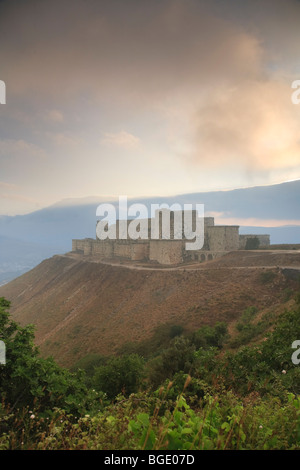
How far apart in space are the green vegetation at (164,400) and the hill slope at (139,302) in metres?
7.96

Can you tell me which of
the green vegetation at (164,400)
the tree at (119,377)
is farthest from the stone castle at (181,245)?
the tree at (119,377)

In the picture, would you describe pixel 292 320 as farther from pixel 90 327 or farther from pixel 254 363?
pixel 90 327

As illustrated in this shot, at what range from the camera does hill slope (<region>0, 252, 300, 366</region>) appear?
1005 inches

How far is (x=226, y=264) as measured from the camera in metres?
35.5

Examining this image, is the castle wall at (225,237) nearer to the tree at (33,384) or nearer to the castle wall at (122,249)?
the castle wall at (122,249)

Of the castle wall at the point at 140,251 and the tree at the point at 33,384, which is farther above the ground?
Result: the castle wall at the point at 140,251

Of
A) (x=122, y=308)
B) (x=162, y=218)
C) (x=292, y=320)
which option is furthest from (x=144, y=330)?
(x=162, y=218)

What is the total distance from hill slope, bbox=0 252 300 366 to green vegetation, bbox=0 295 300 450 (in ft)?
26.1

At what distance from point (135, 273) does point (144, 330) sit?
15.6m

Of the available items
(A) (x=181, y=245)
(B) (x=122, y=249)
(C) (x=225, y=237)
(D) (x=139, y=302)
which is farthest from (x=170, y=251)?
(B) (x=122, y=249)

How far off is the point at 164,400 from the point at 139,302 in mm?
29507

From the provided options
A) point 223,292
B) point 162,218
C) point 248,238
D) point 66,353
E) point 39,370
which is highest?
point 162,218

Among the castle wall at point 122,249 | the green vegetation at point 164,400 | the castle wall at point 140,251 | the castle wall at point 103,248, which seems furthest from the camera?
the castle wall at point 103,248

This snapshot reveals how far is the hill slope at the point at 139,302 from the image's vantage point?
2553 centimetres
